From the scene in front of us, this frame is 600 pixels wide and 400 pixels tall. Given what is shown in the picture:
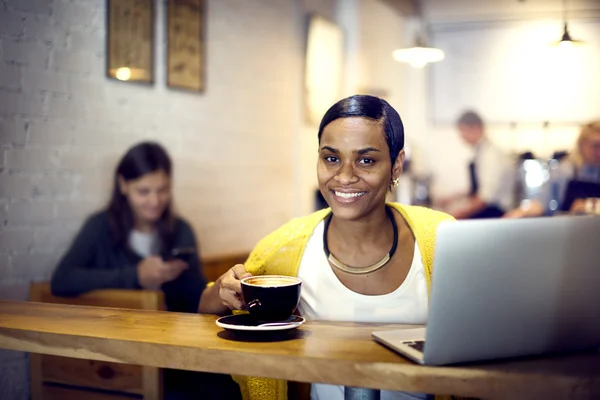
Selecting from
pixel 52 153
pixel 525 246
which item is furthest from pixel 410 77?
pixel 525 246

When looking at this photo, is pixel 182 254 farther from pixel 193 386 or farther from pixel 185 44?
pixel 185 44

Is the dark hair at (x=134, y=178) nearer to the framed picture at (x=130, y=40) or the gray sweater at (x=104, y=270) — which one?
the gray sweater at (x=104, y=270)

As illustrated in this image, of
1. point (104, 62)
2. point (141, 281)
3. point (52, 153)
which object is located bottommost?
point (141, 281)

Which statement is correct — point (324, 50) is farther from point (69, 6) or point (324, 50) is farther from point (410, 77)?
point (69, 6)

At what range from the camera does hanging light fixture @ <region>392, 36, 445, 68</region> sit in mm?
4332

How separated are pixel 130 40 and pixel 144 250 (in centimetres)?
83

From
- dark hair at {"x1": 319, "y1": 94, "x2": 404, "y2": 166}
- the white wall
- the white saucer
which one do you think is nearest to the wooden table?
the white saucer

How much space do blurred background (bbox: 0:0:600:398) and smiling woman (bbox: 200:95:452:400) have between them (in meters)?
1.01

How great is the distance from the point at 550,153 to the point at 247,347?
3.34 metres

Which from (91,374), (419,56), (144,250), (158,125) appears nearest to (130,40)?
(158,125)

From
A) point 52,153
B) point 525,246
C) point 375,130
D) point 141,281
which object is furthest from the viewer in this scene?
point 141,281

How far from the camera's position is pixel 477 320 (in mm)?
891

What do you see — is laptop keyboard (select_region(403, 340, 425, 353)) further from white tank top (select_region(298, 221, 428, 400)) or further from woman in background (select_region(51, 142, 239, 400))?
woman in background (select_region(51, 142, 239, 400))

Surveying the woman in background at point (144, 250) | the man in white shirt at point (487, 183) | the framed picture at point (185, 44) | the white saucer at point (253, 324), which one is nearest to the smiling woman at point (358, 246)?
the white saucer at point (253, 324)
